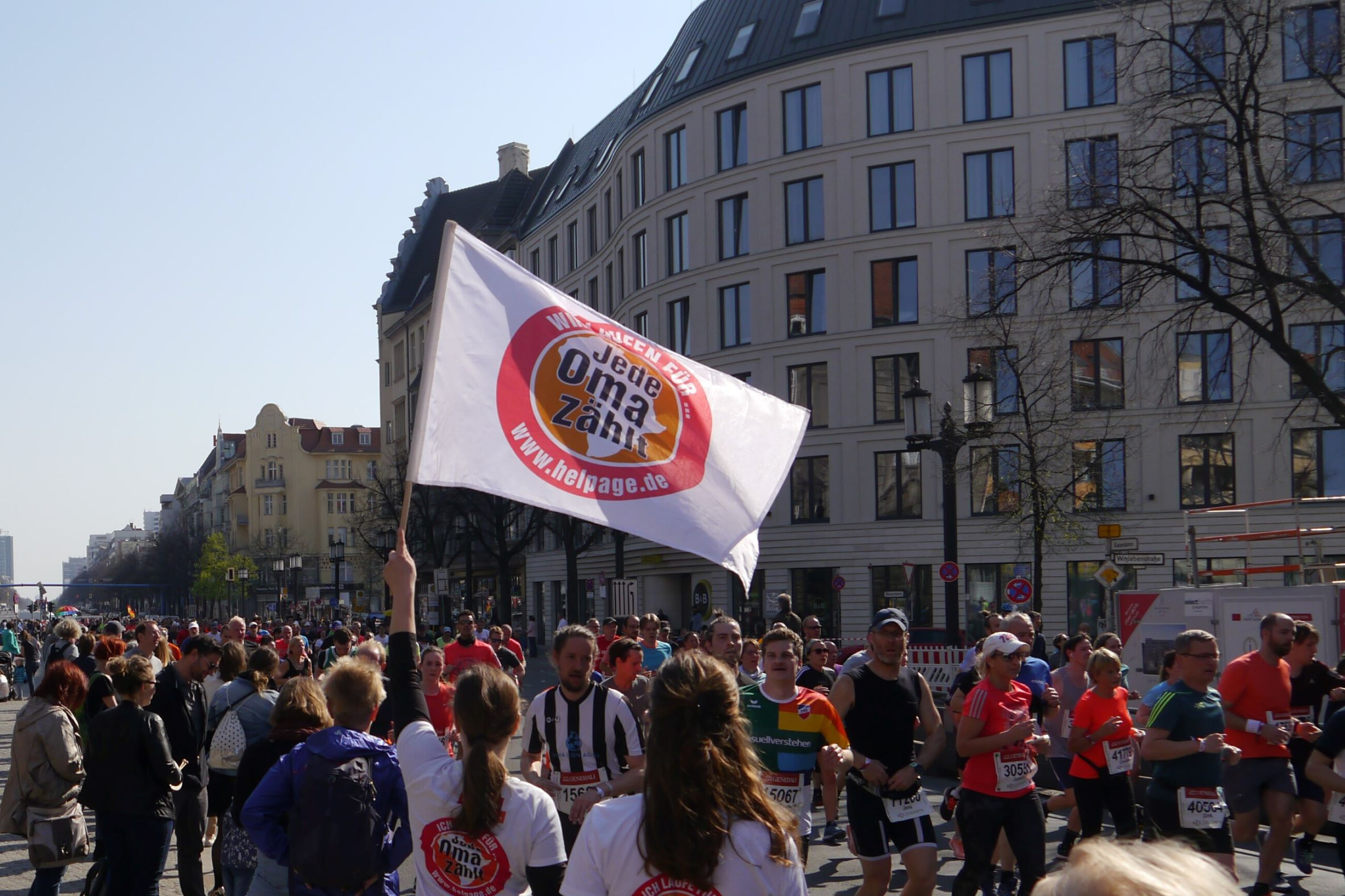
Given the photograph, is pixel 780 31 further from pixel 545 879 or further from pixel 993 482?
pixel 545 879

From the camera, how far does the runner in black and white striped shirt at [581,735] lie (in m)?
7.23

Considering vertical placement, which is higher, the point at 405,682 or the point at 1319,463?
the point at 1319,463

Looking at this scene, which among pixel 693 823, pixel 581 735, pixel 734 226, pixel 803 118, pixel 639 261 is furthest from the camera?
pixel 639 261

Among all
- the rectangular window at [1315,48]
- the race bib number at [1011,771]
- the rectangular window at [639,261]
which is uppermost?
the rectangular window at [639,261]

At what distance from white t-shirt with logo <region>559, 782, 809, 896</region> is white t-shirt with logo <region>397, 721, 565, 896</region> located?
1.00 meters

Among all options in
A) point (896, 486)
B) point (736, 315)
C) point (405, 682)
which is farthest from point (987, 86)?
point (405, 682)

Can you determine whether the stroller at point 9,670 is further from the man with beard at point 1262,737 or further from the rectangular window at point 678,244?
the man with beard at point 1262,737

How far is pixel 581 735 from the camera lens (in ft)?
23.8

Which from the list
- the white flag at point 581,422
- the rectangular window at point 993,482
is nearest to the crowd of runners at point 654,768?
the white flag at point 581,422

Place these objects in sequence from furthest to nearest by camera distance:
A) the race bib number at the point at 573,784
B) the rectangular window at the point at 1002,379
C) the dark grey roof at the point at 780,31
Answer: the dark grey roof at the point at 780,31, the rectangular window at the point at 1002,379, the race bib number at the point at 573,784

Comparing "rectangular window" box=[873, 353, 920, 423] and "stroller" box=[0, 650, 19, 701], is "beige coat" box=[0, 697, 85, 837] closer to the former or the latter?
"stroller" box=[0, 650, 19, 701]

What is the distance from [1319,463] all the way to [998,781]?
3775 cm

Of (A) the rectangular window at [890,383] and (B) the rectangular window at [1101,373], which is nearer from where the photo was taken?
(B) the rectangular window at [1101,373]

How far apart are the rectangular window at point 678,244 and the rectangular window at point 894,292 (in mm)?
7920
